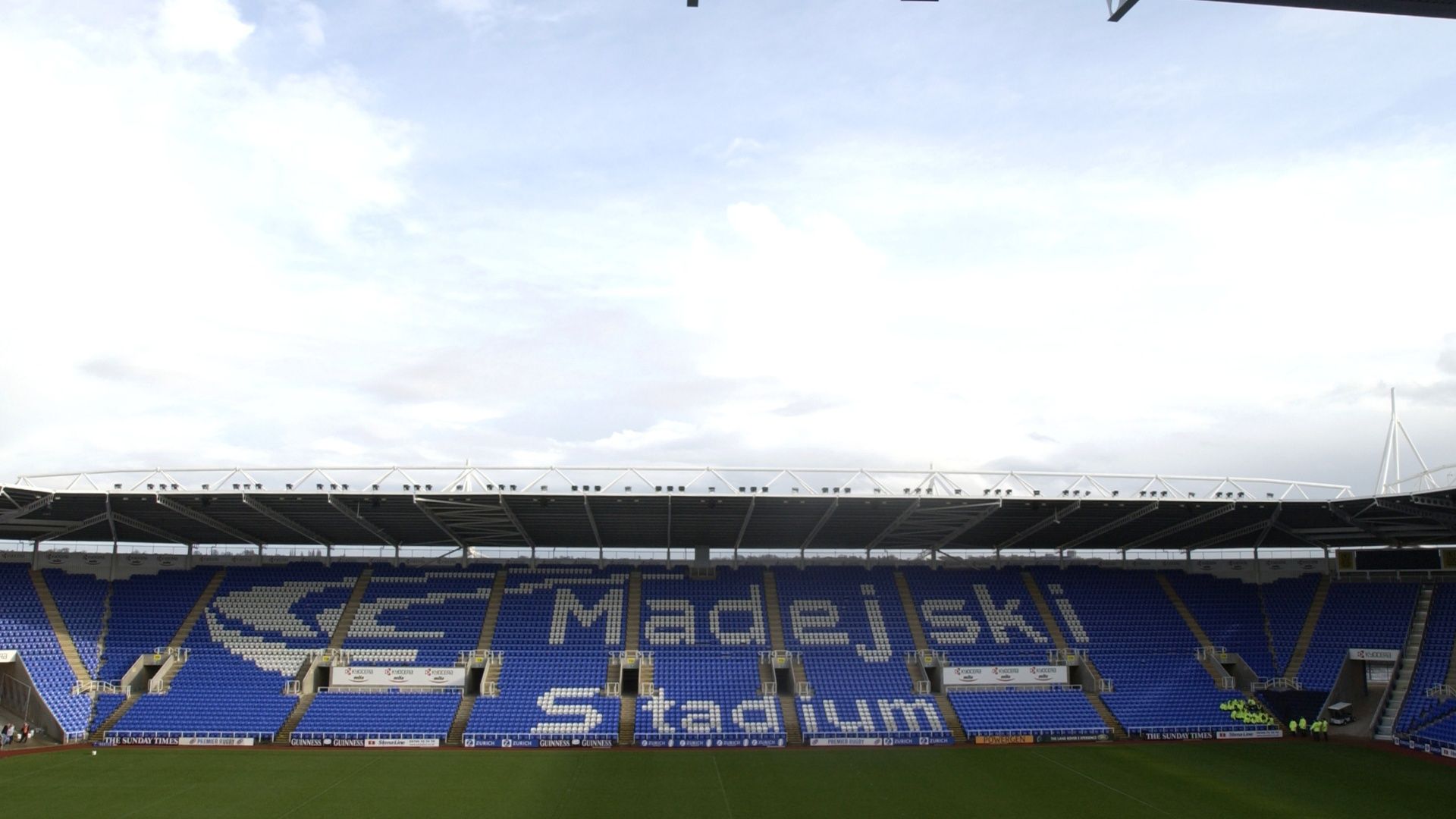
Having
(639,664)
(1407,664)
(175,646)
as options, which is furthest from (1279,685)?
(175,646)

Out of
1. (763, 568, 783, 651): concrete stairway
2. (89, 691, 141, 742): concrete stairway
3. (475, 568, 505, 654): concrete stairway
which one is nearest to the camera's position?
(89, 691, 141, 742): concrete stairway

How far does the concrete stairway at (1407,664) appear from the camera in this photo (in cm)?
3941

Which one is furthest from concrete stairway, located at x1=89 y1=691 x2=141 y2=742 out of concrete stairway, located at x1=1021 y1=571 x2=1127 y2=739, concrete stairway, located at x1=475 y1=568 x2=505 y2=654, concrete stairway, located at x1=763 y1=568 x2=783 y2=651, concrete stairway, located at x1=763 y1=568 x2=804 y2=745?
concrete stairway, located at x1=1021 y1=571 x2=1127 y2=739

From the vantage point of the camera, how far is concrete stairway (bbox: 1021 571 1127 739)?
40.7 metres

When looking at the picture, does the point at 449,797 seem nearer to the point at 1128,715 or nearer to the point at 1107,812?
the point at 1107,812

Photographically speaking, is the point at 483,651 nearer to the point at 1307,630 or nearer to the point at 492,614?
the point at 492,614

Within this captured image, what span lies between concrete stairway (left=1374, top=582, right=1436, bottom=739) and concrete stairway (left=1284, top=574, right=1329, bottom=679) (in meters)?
3.99

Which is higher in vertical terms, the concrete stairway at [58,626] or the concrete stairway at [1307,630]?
the concrete stairway at [58,626]

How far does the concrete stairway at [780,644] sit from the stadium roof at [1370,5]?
34067 millimetres

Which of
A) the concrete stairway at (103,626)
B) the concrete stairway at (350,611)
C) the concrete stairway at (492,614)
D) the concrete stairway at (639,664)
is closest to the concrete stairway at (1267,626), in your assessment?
the concrete stairway at (639,664)

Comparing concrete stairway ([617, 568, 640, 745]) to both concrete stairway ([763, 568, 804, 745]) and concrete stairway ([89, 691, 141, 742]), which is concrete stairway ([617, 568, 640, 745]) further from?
concrete stairway ([89, 691, 141, 742])

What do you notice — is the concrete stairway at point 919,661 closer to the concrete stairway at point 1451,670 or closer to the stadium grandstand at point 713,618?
the stadium grandstand at point 713,618

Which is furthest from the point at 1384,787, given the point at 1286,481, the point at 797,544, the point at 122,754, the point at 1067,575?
the point at 122,754

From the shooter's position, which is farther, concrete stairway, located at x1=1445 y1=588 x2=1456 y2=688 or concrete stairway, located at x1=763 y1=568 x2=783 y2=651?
concrete stairway, located at x1=763 y1=568 x2=783 y2=651
